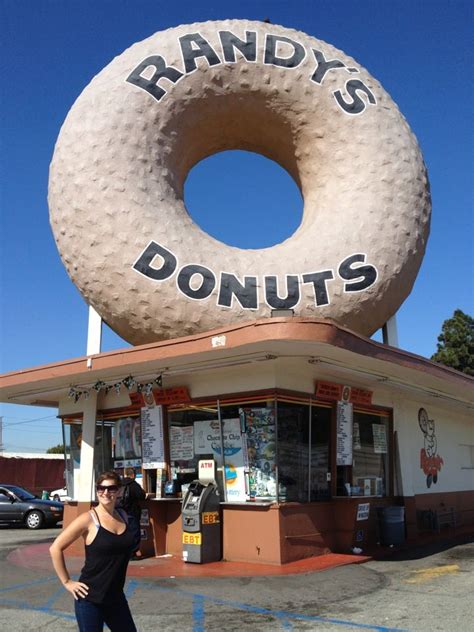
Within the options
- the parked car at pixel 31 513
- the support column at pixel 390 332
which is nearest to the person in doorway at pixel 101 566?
the support column at pixel 390 332

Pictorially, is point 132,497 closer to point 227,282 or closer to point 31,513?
point 227,282

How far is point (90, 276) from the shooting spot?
35.3ft

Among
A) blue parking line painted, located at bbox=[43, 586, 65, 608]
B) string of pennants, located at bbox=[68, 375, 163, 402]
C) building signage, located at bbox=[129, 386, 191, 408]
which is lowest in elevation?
blue parking line painted, located at bbox=[43, 586, 65, 608]

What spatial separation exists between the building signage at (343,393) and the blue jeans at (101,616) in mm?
6818

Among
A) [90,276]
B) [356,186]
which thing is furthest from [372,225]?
[90,276]

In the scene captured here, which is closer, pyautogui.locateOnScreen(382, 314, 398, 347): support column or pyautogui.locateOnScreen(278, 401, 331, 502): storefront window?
pyautogui.locateOnScreen(278, 401, 331, 502): storefront window

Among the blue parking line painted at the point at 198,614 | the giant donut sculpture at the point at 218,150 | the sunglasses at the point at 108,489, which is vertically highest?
the giant donut sculpture at the point at 218,150

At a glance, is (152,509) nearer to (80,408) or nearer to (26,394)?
(80,408)

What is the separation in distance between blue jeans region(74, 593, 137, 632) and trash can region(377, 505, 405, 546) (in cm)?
793

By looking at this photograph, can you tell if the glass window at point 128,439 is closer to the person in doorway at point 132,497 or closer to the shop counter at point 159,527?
the person in doorway at point 132,497

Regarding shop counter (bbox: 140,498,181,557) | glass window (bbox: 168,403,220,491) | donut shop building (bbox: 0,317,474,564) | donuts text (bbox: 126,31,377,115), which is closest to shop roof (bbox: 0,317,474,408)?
donut shop building (bbox: 0,317,474,564)

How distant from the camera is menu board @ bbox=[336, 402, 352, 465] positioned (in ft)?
36.4

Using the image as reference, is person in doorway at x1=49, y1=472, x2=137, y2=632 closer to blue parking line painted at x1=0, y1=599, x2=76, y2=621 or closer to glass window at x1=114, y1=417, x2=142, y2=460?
blue parking line painted at x1=0, y1=599, x2=76, y2=621

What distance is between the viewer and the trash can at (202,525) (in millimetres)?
9719
